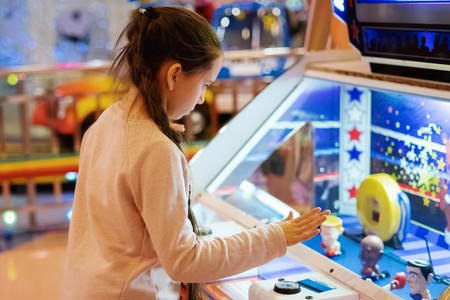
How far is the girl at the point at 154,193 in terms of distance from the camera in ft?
3.51

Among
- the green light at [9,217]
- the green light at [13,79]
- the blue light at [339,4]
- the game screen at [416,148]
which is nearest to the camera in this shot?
the game screen at [416,148]

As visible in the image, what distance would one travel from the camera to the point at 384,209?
143cm

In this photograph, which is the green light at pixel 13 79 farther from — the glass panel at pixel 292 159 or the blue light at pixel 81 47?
the glass panel at pixel 292 159

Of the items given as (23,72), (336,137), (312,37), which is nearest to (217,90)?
(23,72)

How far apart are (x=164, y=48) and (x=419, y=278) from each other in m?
0.66

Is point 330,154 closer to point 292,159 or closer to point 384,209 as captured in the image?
point 292,159

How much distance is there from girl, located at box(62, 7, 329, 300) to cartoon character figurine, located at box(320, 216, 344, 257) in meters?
0.26

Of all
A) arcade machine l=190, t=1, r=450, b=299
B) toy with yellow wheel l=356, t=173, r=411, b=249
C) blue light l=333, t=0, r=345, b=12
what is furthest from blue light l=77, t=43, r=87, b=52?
toy with yellow wheel l=356, t=173, r=411, b=249

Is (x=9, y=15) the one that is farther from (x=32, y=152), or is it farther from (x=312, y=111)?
(x=312, y=111)

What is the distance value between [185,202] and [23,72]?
3.24m

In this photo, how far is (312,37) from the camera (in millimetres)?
1952

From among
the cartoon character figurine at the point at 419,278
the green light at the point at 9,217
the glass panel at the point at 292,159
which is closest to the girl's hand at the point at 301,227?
the cartoon character figurine at the point at 419,278

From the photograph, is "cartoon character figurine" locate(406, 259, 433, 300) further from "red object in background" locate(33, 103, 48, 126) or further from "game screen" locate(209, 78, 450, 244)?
"red object in background" locate(33, 103, 48, 126)

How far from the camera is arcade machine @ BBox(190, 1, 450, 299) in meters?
1.26
